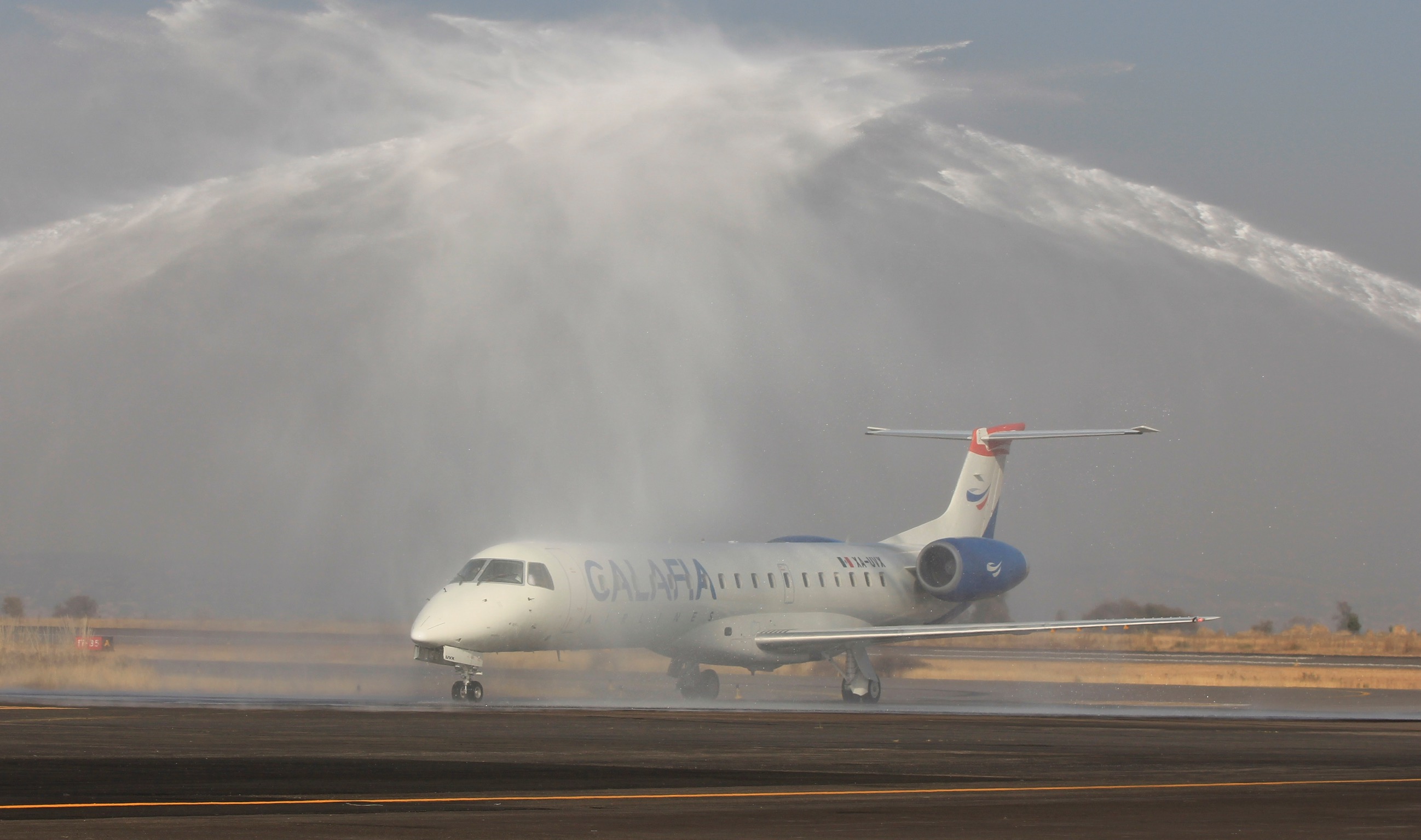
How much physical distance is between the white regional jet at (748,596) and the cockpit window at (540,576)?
0.04 metres

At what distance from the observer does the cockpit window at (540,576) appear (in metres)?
38.8

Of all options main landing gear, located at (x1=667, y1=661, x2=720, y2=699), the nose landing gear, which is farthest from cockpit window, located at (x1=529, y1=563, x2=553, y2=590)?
main landing gear, located at (x1=667, y1=661, x2=720, y2=699)

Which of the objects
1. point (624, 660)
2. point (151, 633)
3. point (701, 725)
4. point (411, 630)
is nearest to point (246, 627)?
point (151, 633)

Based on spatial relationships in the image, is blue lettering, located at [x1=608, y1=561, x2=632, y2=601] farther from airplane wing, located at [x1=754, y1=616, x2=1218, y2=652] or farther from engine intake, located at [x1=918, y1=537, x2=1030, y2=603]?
engine intake, located at [x1=918, y1=537, x2=1030, y2=603]

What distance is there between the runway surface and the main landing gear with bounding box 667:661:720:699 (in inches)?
539

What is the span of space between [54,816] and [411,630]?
22.9 metres

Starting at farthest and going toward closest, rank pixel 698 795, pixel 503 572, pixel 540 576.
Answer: pixel 540 576
pixel 503 572
pixel 698 795

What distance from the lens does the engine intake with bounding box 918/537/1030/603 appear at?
48.1 metres

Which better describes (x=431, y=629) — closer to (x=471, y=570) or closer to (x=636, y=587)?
(x=471, y=570)

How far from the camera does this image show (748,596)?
4434 centimetres

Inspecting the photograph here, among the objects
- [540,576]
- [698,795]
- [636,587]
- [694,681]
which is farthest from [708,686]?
[698,795]

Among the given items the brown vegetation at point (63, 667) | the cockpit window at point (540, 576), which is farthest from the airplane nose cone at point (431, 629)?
the brown vegetation at point (63, 667)

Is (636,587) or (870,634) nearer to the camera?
(636,587)

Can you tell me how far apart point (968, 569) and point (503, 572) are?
49.9ft
